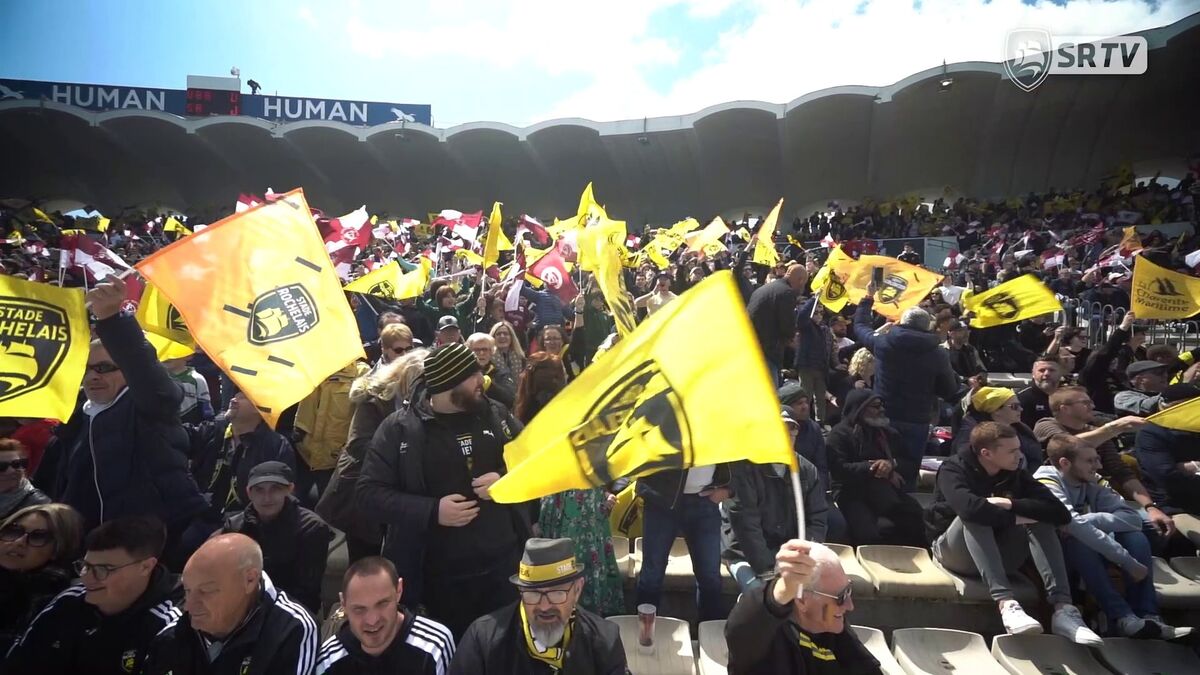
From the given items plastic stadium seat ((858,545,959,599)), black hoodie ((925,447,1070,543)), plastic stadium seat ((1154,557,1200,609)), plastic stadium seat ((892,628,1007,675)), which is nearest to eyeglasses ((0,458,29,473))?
plastic stadium seat ((892,628,1007,675))

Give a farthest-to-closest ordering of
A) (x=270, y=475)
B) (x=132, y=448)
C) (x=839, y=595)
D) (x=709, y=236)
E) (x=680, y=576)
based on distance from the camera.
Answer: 1. (x=709, y=236)
2. (x=680, y=576)
3. (x=270, y=475)
4. (x=132, y=448)
5. (x=839, y=595)

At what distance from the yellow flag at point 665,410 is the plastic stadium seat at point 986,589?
10.2 feet

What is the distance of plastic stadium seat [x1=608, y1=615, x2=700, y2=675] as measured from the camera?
3.55m

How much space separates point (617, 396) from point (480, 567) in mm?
1415

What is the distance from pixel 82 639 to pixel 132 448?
945mm

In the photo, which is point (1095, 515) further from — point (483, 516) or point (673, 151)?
point (673, 151)

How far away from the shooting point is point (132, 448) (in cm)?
332

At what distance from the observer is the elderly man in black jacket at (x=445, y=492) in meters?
2.98

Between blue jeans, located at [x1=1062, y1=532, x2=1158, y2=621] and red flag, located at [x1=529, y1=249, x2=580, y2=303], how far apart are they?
19.9 feet

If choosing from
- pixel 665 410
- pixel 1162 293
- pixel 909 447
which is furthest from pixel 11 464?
pixel 1162 293

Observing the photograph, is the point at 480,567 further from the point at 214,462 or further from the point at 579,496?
the point at 214,462

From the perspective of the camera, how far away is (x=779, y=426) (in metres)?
2.01

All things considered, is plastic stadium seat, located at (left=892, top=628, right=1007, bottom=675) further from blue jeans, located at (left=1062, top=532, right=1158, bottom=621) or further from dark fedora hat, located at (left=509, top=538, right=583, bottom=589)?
dark fedora hat, located at (left=509, top=538, right=583, bottom=589)

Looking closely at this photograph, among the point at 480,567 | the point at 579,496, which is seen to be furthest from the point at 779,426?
the point at 579,496
